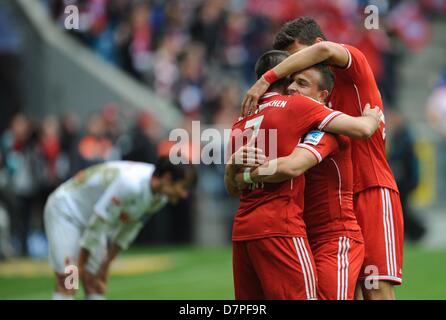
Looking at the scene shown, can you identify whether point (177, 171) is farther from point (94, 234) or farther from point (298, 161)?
point (298, 161)

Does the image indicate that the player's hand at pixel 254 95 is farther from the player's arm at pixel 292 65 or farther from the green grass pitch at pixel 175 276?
Result: the green grass pitch at pixel 175 276

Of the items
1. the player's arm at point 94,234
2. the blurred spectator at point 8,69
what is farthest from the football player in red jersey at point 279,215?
the blurred spectator at point 8,69

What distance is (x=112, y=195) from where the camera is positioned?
908cm

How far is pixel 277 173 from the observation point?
606cm

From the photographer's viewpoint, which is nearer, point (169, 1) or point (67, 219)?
point (67, 219)

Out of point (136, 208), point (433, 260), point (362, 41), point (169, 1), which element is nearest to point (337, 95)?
point (136, 208)

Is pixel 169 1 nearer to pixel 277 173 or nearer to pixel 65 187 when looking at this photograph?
pixel 65 187

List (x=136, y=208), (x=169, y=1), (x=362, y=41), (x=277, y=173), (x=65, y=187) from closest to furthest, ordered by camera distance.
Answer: (x=277, y=173) → (x=136, y=208) → (x=65, y=187) → (x=362, y=41) → (x=169, y=1)

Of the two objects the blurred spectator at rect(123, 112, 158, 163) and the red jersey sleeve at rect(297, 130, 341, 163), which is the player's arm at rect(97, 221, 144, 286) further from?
the blurred spectator at rect(123, 112, 158, 163)

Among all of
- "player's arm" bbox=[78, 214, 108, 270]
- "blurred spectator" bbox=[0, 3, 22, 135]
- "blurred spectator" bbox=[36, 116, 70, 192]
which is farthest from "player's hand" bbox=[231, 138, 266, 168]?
"blurred spectator" bbox=[0, 3, 22, 135]

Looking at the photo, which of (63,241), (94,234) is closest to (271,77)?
(94,234)

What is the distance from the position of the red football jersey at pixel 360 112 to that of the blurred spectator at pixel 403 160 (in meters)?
11.5

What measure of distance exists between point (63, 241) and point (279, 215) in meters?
3.82
